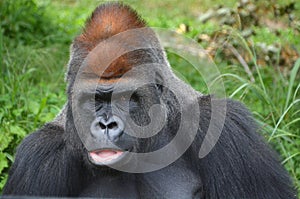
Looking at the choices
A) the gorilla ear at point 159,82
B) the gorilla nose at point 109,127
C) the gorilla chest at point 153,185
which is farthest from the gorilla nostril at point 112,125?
the gorilla chest at point 153,185

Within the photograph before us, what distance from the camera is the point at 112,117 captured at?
4285mm

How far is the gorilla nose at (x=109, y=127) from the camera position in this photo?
4.19 meters

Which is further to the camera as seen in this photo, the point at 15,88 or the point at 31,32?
the point at 31,32

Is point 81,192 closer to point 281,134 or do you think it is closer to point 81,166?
point 81,166

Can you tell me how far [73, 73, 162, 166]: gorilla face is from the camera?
423cm

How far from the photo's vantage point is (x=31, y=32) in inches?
341

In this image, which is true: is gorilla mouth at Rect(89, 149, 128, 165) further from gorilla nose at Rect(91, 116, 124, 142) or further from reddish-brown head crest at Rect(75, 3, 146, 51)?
reddish-brown head crest at Rect(75, 3, 146, 51)

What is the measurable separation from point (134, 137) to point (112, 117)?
21 cm

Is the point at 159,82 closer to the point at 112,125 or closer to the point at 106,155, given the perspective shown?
the point at 112,125

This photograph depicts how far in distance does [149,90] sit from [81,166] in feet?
2.48

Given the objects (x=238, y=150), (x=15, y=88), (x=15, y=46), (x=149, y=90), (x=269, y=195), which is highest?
(x=15, y=46)

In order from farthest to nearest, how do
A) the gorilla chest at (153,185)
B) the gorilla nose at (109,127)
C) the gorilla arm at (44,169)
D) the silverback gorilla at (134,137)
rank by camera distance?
the gorilla arm at (44,169), the gorilla chest at (153,185), the silverback gorilla at (134,137), the gorilla nose at (109,127)

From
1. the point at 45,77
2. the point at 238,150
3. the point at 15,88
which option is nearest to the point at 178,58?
the point at 45,77

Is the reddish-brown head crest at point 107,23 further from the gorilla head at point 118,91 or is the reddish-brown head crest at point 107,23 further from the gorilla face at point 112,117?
the gorilla face at point 112,117
